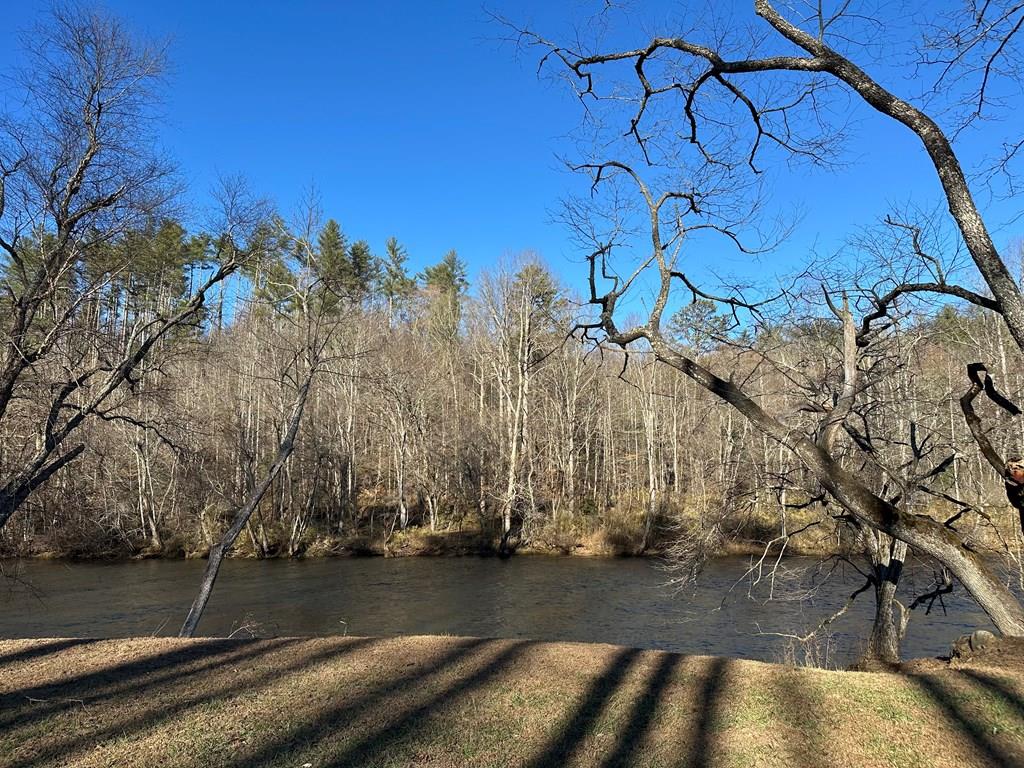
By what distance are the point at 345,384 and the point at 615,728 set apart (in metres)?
31.0

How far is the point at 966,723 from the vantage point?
4.70 meters

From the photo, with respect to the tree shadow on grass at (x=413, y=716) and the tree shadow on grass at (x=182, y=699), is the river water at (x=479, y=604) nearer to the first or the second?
the tree shadow on grass at (x=182, y=699)

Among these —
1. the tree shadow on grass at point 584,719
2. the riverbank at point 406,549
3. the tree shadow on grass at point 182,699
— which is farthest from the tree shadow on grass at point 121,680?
the riverbank at point 406,549

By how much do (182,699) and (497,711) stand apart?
2.62 metres

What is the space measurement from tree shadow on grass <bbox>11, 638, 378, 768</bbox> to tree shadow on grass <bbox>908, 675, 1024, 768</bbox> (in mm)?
5352

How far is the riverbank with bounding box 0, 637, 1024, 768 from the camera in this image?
432 centimetres

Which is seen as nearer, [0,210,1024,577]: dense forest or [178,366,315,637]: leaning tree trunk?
[178,366,315,637]: leaning tree trunk

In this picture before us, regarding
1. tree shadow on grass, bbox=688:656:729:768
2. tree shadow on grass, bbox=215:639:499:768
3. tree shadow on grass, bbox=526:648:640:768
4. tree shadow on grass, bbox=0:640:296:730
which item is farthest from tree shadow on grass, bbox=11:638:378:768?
tree shadow on grass, bbox=688:656:729:768

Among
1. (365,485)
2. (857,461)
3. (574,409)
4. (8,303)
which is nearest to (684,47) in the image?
(857,461)

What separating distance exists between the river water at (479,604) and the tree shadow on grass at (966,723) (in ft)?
16.2

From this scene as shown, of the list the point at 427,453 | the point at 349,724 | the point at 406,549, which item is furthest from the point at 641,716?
the point at 427,453

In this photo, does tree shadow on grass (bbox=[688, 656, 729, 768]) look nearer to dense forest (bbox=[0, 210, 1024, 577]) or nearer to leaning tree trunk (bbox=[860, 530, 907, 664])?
leaning tree trunk (bbox=[860, 530, 907, 664])

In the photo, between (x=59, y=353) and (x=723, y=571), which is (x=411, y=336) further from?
(x=59, y=353)

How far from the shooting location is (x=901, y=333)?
29.6 feet
